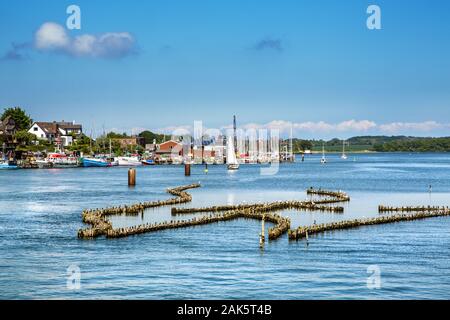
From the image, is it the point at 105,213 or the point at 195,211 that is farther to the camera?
the point at 195,211

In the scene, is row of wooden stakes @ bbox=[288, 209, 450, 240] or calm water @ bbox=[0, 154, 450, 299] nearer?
calm water @ bbox=[0, 154, 450, 299]

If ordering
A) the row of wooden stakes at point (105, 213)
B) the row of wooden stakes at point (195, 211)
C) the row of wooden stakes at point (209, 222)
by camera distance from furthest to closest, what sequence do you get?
1. the row of wooden stakes at point (195, 211)
2. the row of wooden stakes at point (105, 213)
3. the row of wooden stakes at point (209, 222)

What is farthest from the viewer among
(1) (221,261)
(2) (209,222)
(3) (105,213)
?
(3) (105,213)

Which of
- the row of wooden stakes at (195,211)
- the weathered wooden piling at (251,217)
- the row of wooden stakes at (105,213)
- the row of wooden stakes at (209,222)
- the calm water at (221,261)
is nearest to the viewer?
the calm water at (221,261)

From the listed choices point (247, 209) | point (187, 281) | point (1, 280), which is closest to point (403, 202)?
point (247, 209)

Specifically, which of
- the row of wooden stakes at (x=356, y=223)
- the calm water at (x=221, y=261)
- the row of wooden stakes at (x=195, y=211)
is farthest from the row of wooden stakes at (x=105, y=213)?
the row of wooden stakes at (x=356, y=223)

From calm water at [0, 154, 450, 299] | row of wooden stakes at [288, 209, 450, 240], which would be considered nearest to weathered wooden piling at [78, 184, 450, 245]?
row of wooden stakes at [288, 209, 450, 240]

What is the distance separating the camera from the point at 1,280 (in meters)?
47.4

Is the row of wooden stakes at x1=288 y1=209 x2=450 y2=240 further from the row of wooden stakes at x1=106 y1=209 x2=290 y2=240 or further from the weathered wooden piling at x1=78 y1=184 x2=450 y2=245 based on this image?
the row of wooden stakes at x1=106 y1=209 x2=290 y2=240

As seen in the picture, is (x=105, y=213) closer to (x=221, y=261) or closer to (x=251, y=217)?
(x=251, y=217)

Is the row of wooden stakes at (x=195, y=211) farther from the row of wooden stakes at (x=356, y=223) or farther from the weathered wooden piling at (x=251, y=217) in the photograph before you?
the row of wooden stakes at (x=356, y=223)

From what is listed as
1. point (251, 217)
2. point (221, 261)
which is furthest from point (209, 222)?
point (221, 261)

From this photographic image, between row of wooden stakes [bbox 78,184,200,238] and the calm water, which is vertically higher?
row of wooden stakes [bbox 78,184,200,238]
